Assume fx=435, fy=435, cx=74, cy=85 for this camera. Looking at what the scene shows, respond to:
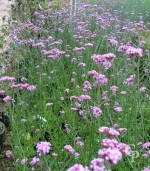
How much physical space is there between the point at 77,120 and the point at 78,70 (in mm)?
979

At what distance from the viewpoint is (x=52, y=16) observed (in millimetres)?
5535

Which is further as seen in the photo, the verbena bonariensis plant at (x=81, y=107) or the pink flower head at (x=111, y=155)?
the verbena bonariensis plant at (x=81, y=107)

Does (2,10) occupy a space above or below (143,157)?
below

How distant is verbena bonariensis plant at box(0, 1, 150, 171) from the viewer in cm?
Result: 203

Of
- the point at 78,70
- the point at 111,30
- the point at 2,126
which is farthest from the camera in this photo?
the point at 111,30

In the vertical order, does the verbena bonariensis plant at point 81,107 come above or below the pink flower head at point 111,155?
below

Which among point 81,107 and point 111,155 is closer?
point 111,155

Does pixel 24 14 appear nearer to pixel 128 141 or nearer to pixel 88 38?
pixel 88 38

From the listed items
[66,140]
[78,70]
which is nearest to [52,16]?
[78,70]

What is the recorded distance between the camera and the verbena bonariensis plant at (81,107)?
2029 millimetres

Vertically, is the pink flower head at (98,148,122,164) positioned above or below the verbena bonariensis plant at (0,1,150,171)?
above

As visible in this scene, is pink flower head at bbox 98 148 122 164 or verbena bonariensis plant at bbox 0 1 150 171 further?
verbena bonariensis plant at bbox 0 1 150 171

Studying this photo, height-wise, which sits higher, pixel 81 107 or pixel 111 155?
pixel 111 155

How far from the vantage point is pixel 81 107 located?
9.93 ft
